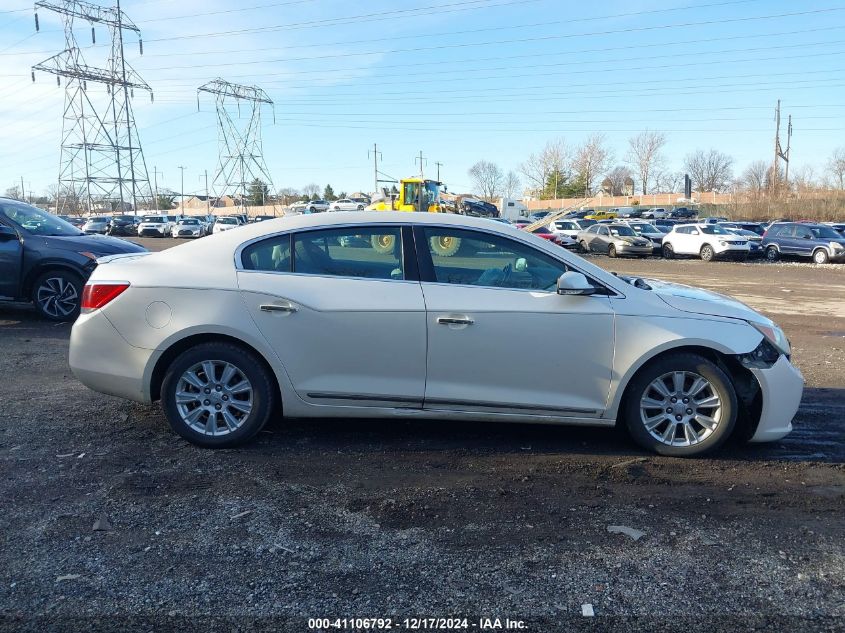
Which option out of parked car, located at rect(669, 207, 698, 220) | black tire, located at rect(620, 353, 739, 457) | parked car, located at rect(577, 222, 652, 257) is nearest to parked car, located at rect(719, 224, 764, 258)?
parked car, located at rect(577, 222, 652, 257)

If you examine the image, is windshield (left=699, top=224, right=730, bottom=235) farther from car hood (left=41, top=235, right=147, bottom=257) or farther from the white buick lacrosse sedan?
the white buick lacrosse sedan

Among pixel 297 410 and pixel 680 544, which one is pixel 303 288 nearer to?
pixel 297 410

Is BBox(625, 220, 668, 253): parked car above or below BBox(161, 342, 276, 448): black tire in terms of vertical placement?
above

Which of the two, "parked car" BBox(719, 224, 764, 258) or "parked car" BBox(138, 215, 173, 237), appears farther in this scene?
"parked car" BBox(138, 215, 173, 237)

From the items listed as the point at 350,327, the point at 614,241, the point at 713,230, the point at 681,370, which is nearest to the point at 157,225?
the point at 614,241

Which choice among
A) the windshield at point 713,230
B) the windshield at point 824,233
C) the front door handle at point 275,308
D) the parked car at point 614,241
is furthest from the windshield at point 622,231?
the front door handle at point 275,308

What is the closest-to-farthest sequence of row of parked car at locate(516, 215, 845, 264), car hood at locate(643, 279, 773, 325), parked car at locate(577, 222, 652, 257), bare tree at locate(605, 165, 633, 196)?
car hood at locate(643, 279, 773, 325), row of parked car at locate(516, 215, 845, 264), parked car at locate(577, 222, 652, 257), bare tree at locate(605, 165, 633, 196)

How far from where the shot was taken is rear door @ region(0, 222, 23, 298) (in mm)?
9445

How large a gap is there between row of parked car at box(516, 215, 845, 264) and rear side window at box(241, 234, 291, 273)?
22.1 metres

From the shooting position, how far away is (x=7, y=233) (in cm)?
952

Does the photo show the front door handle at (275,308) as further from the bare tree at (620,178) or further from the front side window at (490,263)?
the bare tree at (620,178)

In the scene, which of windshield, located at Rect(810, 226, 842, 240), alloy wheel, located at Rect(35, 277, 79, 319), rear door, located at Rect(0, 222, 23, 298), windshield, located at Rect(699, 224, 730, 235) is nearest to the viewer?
rear door, located at Rect(0, 222, 23, 298)

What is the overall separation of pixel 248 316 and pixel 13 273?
6476 millimetres

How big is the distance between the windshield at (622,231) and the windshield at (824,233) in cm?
704
